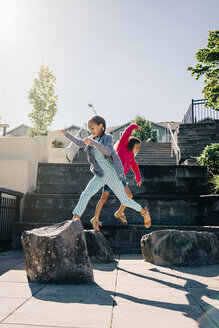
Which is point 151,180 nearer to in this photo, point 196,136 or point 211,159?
point 211,159

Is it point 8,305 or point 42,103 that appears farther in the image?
point 42,103

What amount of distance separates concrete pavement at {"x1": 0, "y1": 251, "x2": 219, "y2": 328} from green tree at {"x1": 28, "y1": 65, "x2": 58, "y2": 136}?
31.1m

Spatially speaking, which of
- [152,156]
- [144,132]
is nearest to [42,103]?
[144,132]

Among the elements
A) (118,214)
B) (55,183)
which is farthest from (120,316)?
(55,183)

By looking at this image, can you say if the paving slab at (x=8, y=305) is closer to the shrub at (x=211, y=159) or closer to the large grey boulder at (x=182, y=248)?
the large grey boulder at (x=182, y=248)

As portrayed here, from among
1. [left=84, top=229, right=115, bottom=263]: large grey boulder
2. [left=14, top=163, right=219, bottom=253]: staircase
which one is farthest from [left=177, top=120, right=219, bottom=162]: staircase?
[left=84, top=229, right=115, bottom=263]: large grey boulder

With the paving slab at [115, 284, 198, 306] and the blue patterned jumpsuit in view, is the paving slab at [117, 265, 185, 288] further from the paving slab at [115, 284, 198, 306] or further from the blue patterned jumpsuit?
the blue patterned jumpsuit

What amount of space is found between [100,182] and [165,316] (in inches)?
91.8

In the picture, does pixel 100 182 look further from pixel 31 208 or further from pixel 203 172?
Result: pixel 203 172

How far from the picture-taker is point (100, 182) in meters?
4.33

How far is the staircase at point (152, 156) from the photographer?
1252 centimetres

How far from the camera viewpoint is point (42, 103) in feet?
112

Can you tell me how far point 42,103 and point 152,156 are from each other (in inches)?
946

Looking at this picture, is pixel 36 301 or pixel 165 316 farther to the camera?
pixel 36 301
